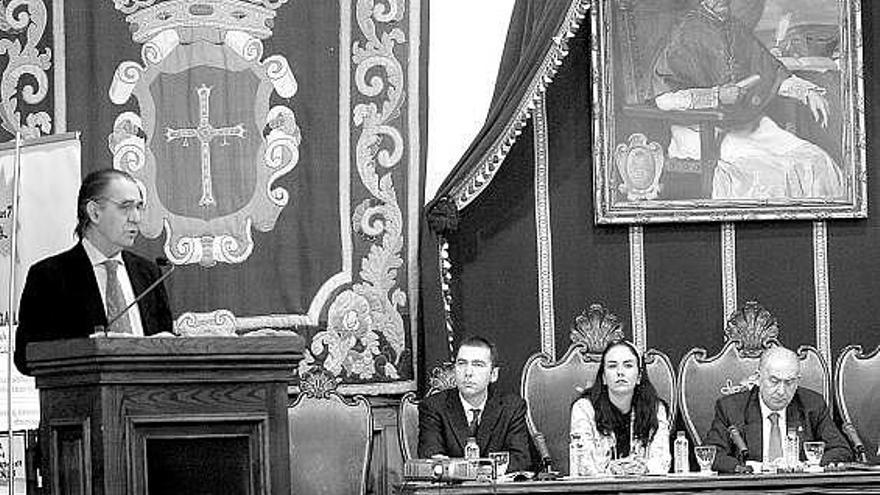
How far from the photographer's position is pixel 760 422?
6.97 meters

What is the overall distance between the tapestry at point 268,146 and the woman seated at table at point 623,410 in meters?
0.94

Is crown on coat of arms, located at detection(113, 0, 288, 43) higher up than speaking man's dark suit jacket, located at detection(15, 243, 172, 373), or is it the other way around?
crown on coat of arms, located at detection(113, 0, 288, 43)

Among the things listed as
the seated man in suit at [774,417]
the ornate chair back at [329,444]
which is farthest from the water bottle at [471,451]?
the seated man in suit at [774,417]

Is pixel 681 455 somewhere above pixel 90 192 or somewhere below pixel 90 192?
below

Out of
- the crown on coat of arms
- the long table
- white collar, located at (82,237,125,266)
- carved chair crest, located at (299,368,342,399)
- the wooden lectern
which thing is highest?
the crown on coat of arms

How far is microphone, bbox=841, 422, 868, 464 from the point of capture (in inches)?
276

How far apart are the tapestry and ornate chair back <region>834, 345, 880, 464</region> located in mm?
1895

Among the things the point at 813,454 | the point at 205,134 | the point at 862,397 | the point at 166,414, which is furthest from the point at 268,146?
the point at 166,414

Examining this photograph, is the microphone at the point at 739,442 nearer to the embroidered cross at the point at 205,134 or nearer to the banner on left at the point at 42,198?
the embroidered cross at the point at 205,134

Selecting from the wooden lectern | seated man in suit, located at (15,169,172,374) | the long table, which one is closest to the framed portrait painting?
the long table

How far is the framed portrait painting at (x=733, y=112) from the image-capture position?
7805 mm

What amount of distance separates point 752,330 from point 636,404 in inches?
38.9

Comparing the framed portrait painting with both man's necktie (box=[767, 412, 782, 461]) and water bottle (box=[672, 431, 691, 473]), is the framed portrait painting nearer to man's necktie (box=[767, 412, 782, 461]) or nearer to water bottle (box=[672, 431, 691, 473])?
man's necktie (box=[767, 412, 782, 461])

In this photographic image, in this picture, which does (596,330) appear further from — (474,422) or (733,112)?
(733,112)
